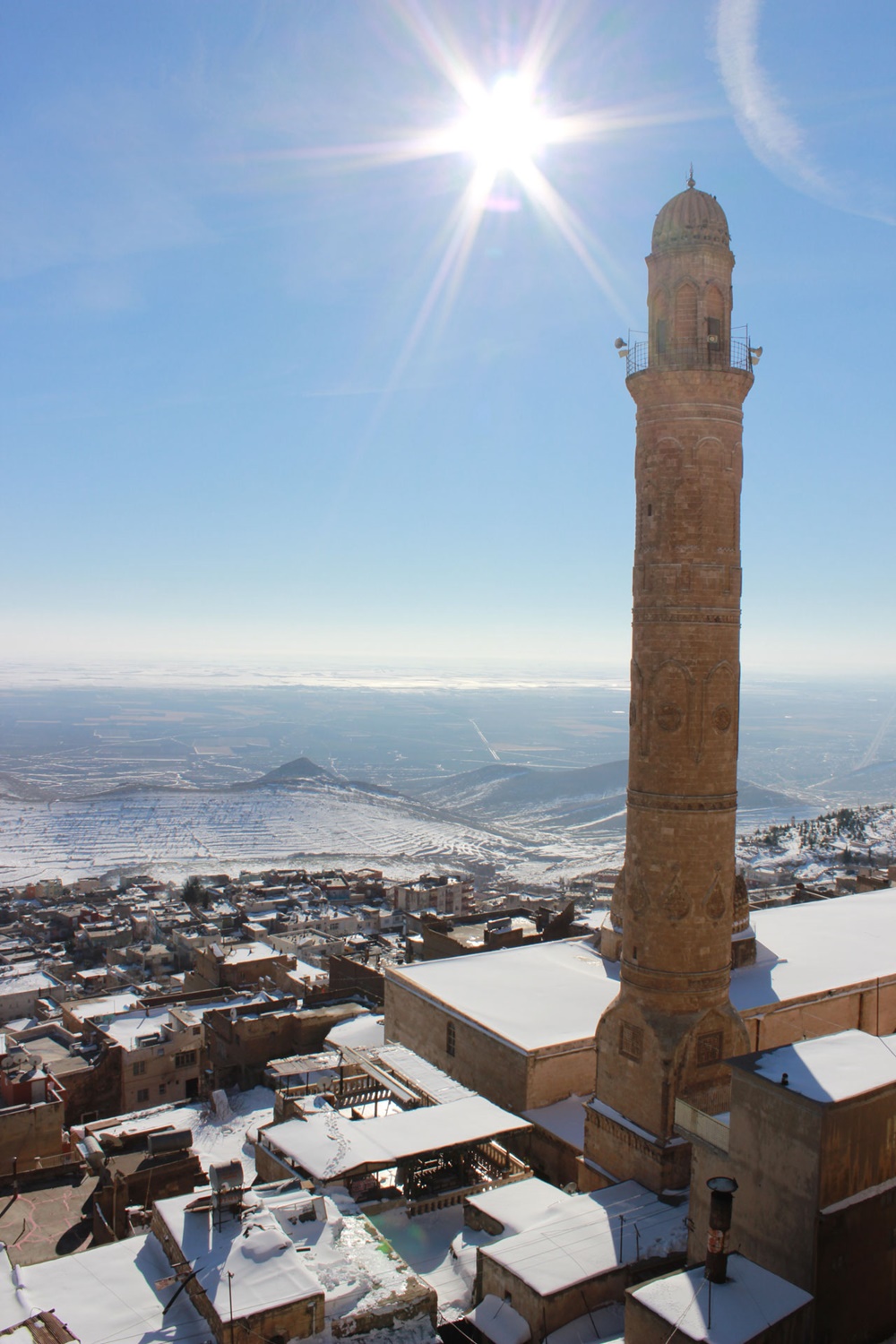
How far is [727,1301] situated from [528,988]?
12884 mm

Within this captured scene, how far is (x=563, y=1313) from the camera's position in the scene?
1259 centimetres

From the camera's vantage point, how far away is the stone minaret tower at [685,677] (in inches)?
590

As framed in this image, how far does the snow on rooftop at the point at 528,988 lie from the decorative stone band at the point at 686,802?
662cm

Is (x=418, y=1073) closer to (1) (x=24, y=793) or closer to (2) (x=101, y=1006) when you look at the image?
(2) (x=101, y=1006)

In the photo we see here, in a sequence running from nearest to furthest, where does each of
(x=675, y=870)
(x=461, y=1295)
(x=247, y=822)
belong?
(x=461, y=1295)
(x=675, y=870)
(x=247, y=822)

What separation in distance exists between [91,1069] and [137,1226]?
1430 cm

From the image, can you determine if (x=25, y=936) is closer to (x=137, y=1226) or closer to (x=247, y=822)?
(x=137, y=1226)

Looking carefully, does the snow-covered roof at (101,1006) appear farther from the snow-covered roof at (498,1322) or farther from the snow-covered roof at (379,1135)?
the snow-covered roof at (498,1322)

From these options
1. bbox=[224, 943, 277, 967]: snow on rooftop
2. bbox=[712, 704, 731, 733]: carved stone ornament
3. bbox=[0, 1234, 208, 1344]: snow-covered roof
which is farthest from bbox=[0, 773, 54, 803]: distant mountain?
bbox=[712, 704, 731, 733]: carved stone ornament

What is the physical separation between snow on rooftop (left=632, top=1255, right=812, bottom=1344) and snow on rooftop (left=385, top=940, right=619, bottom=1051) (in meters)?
8.62

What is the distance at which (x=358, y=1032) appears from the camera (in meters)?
27.4

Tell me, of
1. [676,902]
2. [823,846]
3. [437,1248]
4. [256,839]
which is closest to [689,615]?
[676,902]

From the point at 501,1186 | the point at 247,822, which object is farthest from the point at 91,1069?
the point at 247,822

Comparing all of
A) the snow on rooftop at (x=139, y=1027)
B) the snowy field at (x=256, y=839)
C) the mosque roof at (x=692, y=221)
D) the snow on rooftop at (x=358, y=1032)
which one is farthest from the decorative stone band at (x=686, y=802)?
the snowy field at (x=256, y=839)
